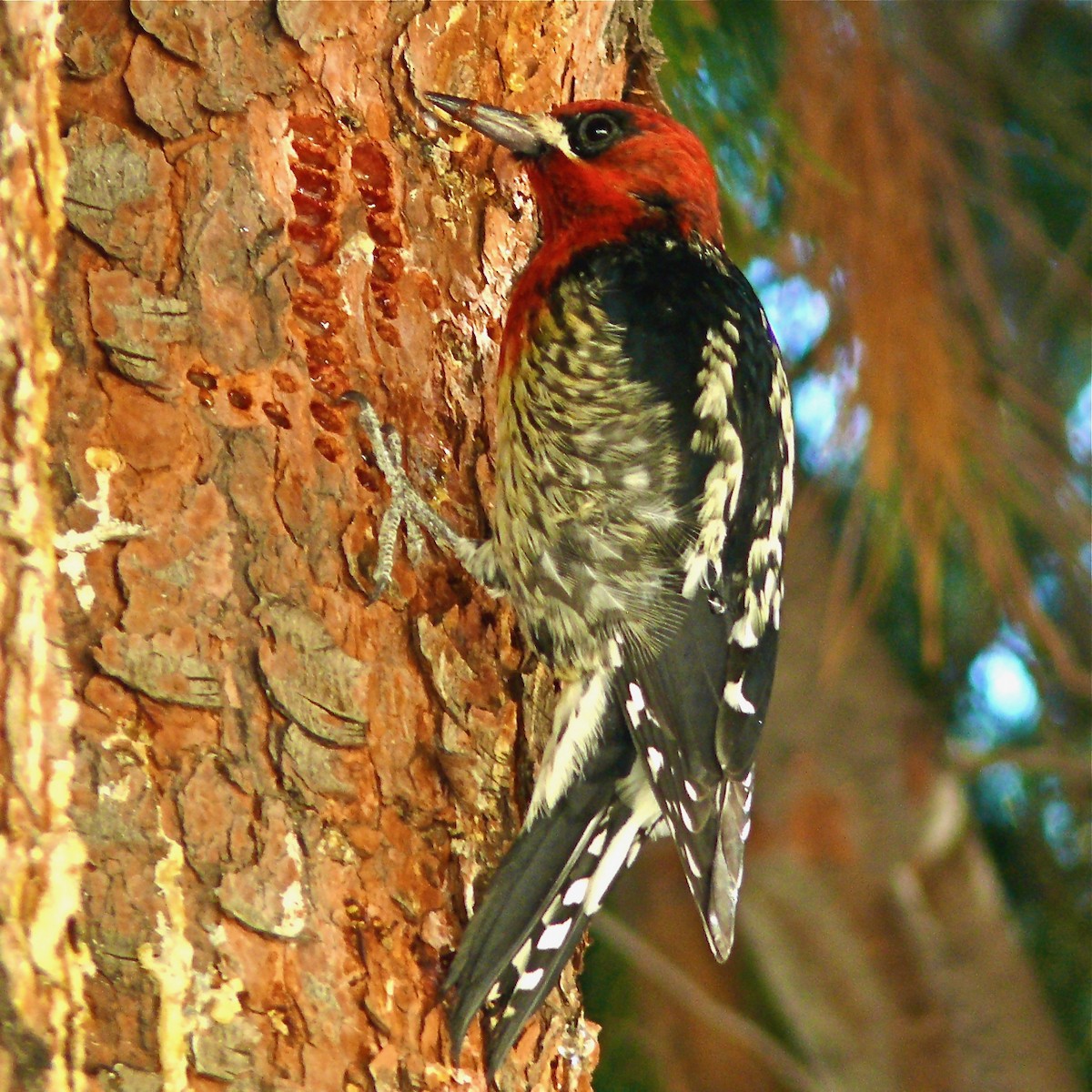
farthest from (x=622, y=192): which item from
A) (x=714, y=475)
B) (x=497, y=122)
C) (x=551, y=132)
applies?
(x=714, y=475)

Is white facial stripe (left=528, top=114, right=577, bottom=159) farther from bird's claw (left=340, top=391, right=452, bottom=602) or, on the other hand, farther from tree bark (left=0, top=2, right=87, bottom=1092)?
tree bark (left=0, top=2, right=87, bottom=1092)

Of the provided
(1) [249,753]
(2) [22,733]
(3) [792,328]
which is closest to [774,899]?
(3) [792,328]

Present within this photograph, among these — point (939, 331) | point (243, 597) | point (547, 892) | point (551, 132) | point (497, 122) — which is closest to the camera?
point (243, 597)

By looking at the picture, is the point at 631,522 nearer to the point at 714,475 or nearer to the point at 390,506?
the point at 714,475

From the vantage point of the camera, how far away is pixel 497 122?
230 cm

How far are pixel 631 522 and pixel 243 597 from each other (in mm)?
770

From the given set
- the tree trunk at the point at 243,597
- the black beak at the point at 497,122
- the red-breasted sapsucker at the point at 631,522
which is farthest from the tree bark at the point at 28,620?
the black beak at the point at 497,122

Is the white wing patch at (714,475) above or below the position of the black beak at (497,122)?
below

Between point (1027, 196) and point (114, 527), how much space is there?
329 centimetres

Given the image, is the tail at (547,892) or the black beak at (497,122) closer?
the tail at (547,892)

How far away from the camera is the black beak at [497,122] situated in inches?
88.0

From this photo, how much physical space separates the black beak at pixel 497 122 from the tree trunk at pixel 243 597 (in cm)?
4

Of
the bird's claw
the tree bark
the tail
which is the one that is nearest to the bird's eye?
the bird's claw

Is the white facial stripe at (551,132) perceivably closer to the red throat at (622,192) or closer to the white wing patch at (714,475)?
the red throat at (622,192)
